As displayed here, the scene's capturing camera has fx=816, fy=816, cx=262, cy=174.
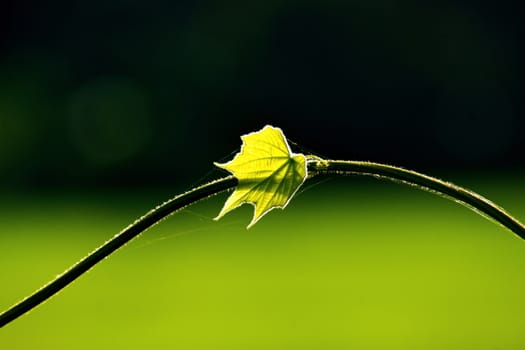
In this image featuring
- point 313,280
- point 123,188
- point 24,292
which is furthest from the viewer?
point 123,188

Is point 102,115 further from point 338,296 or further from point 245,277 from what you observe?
point 338,296

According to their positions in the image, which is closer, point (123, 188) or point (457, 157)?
A: point (123, 188)

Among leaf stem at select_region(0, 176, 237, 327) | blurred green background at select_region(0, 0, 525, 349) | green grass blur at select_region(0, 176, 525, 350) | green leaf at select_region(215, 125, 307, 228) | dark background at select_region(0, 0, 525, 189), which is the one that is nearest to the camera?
leaf stem at select_region(0, 176, 237, 327)

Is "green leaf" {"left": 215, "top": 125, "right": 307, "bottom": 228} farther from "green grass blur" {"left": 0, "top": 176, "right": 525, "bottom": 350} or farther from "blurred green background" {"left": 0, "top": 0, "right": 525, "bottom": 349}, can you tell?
"blurred green background" {"left": 0, "top": 0, "right": 525, "bottom": 349}

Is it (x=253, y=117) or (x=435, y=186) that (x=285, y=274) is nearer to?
(x=253, y=117)

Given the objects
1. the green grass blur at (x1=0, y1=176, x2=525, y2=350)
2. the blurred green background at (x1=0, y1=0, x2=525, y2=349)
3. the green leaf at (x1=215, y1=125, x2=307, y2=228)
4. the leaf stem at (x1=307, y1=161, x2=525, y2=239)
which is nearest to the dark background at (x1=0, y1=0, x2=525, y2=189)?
the blurred green background at (x1=0, y1=0, x2=525, y2=349)

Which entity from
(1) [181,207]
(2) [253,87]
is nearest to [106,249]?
(1) [181,207]

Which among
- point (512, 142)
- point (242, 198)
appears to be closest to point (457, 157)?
point (512, 142)
